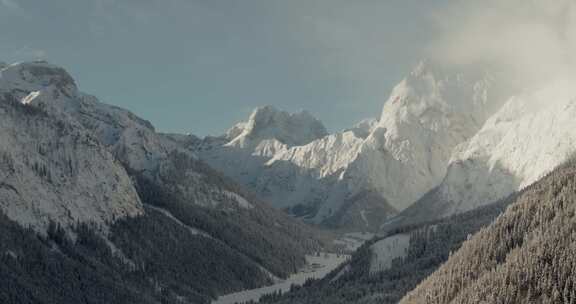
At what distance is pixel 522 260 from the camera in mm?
124500

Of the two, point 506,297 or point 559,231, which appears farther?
point 559,231

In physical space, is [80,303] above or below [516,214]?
below

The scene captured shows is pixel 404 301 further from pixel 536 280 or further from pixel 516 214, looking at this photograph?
pixel 536 280

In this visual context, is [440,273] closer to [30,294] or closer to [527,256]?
[527,256]

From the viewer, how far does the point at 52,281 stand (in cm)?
19800

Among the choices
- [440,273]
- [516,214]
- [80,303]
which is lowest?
[80,303]

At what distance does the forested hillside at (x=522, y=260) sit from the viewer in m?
115

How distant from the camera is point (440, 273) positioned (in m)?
154

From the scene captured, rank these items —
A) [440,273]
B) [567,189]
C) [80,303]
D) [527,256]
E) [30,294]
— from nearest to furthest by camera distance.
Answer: [527,256] → [567,189] → [440,273] → [30,294] → [80,303]

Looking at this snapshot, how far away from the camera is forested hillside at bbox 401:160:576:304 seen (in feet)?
379

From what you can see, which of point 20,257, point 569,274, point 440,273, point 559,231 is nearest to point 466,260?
point 440,273

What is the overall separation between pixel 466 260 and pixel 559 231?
67.6 feet

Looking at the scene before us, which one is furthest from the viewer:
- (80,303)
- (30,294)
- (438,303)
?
(80,303)

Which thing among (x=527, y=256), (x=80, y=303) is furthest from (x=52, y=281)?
(x=527, y=256)
